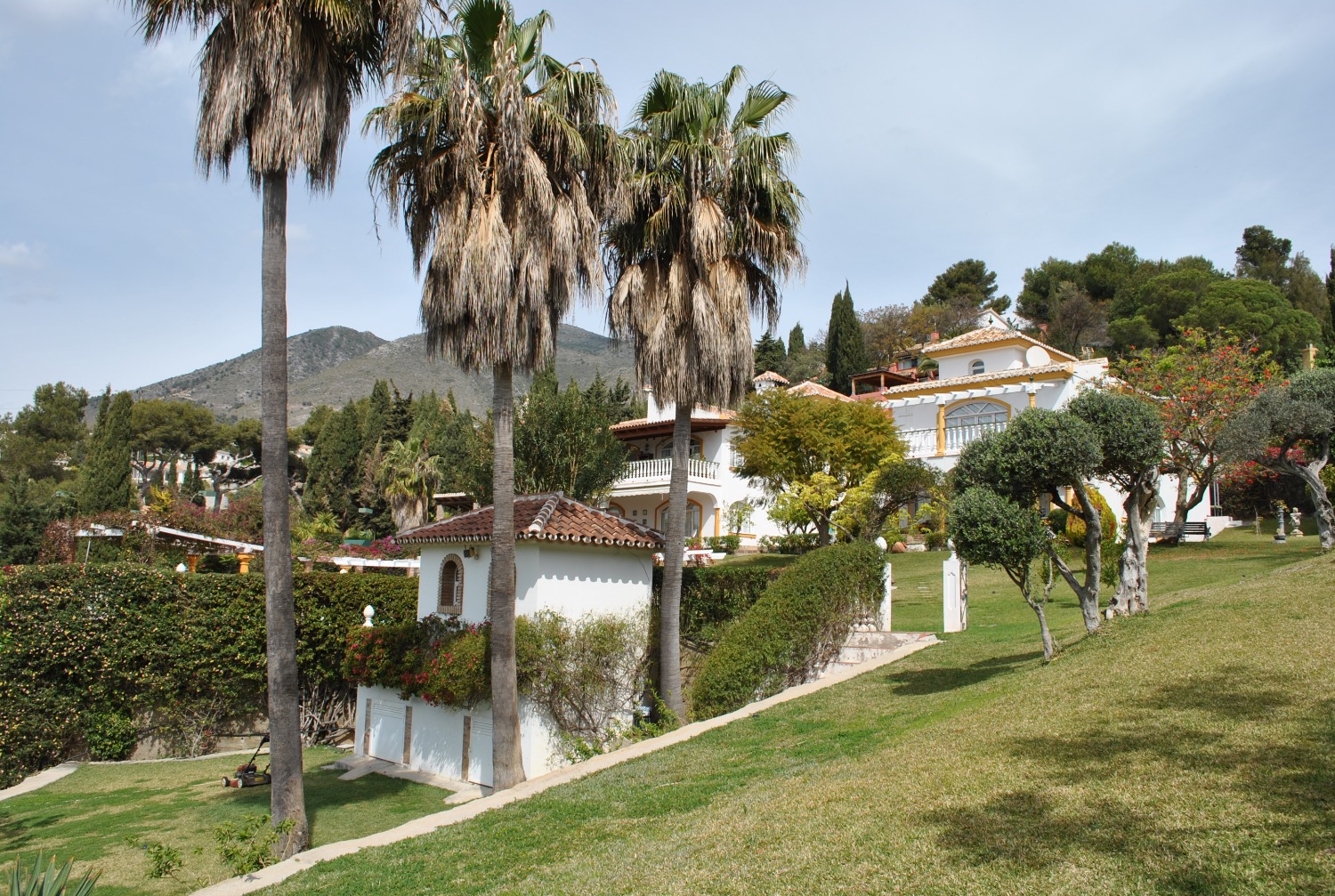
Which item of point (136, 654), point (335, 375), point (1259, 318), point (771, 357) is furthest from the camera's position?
point (335, 375)

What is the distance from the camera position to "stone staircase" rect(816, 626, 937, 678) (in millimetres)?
16781

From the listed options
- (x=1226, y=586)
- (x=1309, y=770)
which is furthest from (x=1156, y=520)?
(x=1309, y=770)

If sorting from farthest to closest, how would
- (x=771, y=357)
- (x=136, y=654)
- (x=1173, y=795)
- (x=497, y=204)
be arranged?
(x=771, y=357)
(x=136, y=654)
(x=497, y=204)
(x=1173, y=795)

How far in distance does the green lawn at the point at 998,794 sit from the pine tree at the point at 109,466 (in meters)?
41.4

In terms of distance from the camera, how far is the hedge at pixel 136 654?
18.2m

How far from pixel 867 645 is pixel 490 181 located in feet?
35.3

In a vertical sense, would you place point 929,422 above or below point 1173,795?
above

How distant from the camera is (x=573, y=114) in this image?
49.6 ft

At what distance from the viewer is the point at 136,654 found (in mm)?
19250

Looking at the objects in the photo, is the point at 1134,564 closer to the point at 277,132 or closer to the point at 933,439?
the point at 277,132

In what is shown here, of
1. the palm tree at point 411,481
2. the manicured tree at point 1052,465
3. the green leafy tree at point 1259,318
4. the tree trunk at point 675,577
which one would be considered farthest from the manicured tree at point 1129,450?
the green leafy tree at point 1259,318

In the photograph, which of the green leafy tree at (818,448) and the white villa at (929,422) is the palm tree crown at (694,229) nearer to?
the green leafy tree at (818,448)

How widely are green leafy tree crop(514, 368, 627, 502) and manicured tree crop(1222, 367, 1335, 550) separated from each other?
59.8 feet

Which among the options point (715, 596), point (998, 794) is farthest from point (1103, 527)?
point (998, 794)
